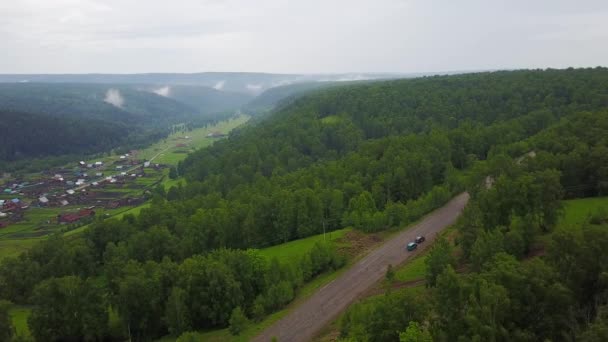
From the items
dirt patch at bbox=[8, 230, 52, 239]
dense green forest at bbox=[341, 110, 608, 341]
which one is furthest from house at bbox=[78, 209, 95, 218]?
dense green forest at bbox=[341, 110, 608, 341]

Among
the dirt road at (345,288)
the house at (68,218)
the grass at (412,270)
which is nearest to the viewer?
the dirt road at (345,288)

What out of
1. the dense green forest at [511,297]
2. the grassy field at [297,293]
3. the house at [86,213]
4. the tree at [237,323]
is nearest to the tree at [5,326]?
the grassy field at [297,293]

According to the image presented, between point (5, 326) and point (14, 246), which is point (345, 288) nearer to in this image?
point (5, 326)

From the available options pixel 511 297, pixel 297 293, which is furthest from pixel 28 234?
pixel 511 297

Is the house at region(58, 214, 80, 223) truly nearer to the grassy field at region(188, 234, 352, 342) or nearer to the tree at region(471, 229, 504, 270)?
the grassy field at region(188, 234, 352, 342)

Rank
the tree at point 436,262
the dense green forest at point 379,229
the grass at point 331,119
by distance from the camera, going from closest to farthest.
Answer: the dense green forest at point 379,229 → the tree at point 436,262 → the grass at point 331,119

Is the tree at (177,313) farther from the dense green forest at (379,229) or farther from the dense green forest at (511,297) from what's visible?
the dense green forest at (511,297)
